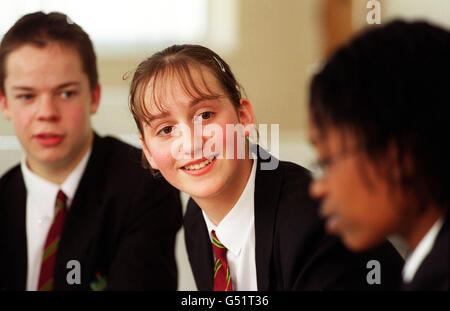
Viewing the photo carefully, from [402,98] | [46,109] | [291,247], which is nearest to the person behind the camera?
[402,98]

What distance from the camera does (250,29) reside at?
0.84 m

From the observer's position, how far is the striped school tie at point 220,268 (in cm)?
78

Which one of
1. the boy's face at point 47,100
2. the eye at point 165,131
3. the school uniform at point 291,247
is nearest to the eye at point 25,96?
the boy's face at point 47,100

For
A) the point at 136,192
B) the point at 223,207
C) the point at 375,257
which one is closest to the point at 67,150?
the point at 136,192

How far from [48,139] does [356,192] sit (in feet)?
1.63

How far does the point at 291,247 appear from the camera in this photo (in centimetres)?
71

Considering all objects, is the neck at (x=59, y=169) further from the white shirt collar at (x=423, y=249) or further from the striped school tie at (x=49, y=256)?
the white shirt collar at (x=423, y=249)

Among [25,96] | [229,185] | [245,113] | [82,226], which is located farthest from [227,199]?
[25,96]

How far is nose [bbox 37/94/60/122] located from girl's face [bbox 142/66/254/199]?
0.15 metres

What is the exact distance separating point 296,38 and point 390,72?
13.5 inches

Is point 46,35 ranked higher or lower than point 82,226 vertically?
higher

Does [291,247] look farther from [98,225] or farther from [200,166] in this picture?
[98,225]

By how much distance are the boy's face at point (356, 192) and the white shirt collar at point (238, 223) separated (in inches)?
10.3

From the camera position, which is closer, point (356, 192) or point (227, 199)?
point (356, 192)
